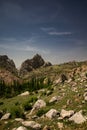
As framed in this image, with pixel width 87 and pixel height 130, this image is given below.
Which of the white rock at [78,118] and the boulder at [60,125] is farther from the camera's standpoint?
the boulder at [60,125]

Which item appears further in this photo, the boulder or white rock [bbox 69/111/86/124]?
the boulder

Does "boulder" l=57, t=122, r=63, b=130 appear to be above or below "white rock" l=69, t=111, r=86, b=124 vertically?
below

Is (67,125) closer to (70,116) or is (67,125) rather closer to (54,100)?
(70,116)

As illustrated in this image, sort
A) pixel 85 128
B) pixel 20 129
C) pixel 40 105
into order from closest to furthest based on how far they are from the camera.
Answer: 1. pixel 85 128
2. pixel 20 129
3. pixel 40 105

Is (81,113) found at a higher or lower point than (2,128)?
higher

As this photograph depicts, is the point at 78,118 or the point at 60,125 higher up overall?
the point at 78,118

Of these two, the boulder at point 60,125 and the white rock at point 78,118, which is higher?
the white rock at point 78,118

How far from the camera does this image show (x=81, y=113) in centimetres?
2578

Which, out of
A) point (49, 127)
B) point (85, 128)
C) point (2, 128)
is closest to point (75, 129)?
point (85, 128)

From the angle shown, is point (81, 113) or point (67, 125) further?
point (81, 113)

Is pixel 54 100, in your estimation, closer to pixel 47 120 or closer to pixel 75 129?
pixel 47 120

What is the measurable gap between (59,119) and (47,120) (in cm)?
198

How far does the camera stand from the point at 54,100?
41.9 m

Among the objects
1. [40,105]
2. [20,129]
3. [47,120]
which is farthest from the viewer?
[40,105]
